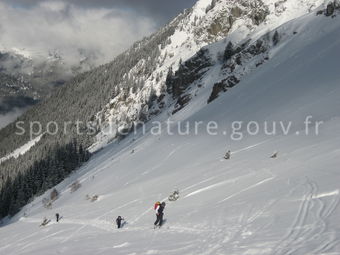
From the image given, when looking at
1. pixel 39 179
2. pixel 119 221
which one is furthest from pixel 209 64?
pixel 119 221

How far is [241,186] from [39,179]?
109608mm

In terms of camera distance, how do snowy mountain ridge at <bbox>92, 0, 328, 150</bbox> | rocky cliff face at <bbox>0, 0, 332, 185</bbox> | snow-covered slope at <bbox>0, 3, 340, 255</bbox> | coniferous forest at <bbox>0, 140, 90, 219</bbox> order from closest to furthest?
snow-covered slope at <bbox>0, 3, 340, 255</bbox>
rocky cliff face at <bbox>0, 0, 332, 185</bbox>
snowy mountain ridge at <bbox>92, 0, 328, 150</bbox>
coniferous forest at <bbox>0, 140, 90, 219</bbox>

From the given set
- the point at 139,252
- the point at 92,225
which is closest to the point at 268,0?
the point at 92,225

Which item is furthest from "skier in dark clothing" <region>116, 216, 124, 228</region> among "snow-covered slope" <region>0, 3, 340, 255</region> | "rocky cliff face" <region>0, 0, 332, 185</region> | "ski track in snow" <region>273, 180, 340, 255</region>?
"rocky cliff face" <region>0, 0, 332, 185</region>

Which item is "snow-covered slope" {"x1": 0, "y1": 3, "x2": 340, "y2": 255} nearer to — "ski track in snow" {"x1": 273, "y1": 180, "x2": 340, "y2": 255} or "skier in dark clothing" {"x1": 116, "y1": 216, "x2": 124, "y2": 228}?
"ski track in snow" {"x1": 273, "y1": 180, "x2": 340, "y2": 255}

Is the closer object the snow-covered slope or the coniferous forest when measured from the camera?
the snow-covered slope

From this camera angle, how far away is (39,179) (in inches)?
4934

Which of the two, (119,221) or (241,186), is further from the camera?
(119,221)

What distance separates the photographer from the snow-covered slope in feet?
52.5

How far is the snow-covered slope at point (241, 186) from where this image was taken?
16016 millimetres

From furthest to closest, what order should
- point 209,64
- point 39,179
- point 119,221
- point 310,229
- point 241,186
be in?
point 39,179 → point 209,64 → point 119,221 → point 241,186 → point 310,229

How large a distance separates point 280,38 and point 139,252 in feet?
221

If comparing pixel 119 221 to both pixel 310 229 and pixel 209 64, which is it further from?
pixel 209 64

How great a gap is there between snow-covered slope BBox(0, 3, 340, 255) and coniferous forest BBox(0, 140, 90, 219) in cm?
5299
